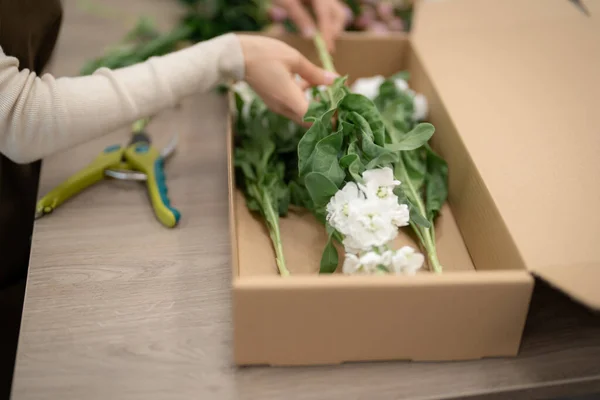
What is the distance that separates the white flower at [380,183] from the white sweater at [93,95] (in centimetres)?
21

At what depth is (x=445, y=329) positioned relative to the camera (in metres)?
0.52

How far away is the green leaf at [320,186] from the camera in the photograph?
1.86 ft

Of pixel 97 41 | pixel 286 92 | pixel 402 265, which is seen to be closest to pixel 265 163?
pixel 286 92

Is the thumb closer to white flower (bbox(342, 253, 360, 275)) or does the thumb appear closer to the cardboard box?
the cardboard box

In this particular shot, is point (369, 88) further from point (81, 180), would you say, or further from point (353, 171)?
point (81, 180)

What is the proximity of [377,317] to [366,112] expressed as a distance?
24 centimetres

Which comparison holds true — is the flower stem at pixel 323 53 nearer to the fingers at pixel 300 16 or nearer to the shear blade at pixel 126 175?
the fingers at pixel 300 16

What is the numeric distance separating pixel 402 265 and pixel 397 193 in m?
0.10

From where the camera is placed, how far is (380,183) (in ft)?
1.86

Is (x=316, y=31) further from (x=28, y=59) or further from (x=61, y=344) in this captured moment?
(x=61, y=344)

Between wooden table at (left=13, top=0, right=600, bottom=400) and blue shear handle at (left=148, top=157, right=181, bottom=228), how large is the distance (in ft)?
0.04

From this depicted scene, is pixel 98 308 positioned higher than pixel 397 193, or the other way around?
pixel 397 193

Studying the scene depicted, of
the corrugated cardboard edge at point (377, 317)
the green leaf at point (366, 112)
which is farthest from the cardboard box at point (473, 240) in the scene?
the green leaf at point (366, 112)

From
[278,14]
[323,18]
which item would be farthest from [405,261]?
[278,14]
